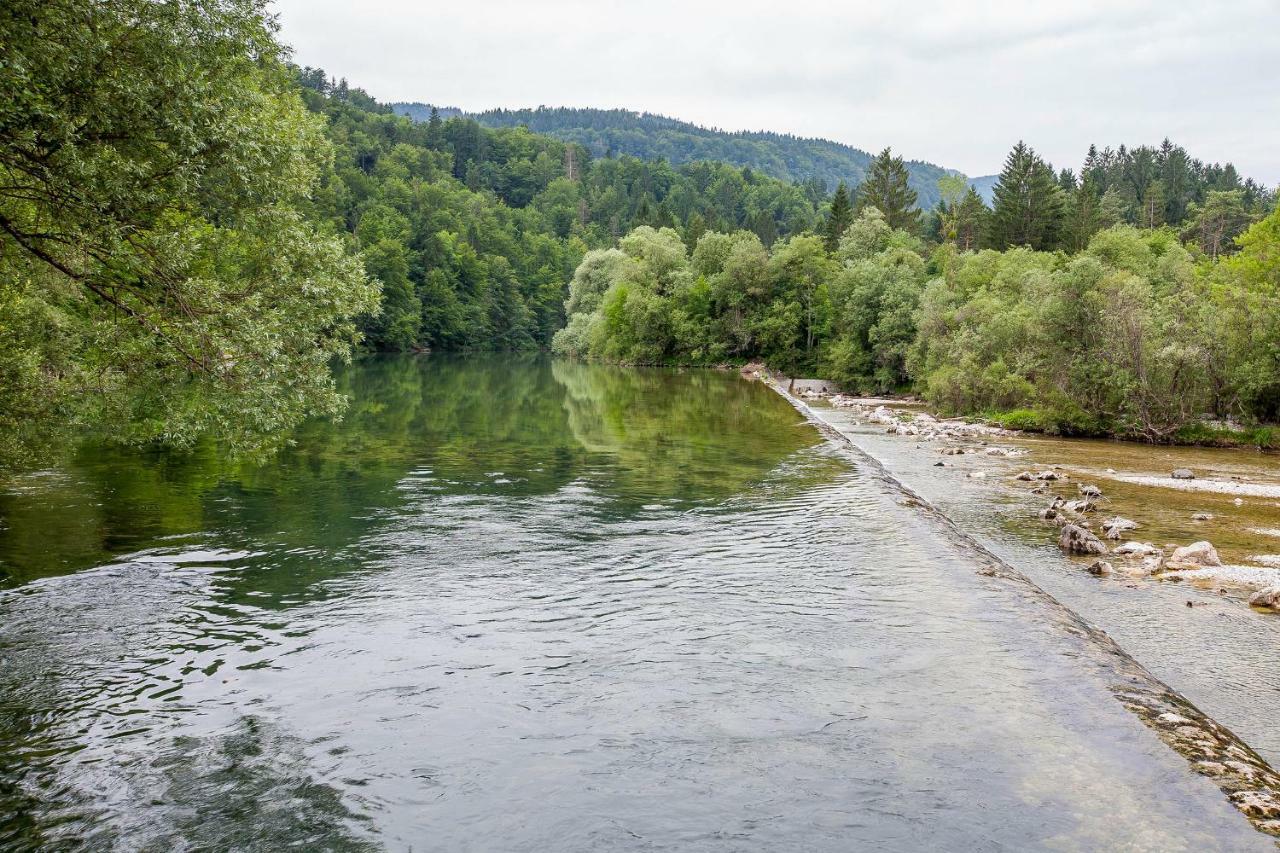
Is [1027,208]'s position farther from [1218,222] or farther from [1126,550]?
[1126,550]

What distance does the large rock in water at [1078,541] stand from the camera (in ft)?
70.2

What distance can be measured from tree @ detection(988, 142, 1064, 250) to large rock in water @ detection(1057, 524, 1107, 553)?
88860mm

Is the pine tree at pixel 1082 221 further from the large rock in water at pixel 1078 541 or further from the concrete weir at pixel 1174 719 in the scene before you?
the concrete weir at pixel 1174 719

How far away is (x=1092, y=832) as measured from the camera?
9469 millimetres

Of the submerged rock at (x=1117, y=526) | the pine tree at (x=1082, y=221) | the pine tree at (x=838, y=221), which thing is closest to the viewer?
the submerged rock at (x=1117, y=526)

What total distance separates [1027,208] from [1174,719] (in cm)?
10492

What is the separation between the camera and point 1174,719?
39.6ft

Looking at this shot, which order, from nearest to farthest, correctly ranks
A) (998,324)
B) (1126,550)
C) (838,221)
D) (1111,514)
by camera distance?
(1126,550) → (1111,514) → (998,324) → (838,221)

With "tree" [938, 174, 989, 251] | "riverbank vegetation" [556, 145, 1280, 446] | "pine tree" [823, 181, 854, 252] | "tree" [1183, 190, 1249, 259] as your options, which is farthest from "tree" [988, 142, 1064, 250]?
"tree" [1183, 190, 1249, 259]

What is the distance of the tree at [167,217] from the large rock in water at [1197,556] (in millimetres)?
19814

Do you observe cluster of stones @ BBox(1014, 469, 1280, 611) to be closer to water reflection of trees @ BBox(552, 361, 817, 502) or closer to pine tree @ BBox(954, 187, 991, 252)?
water reflection of trees @ BBox(552, 361, 817, 502)

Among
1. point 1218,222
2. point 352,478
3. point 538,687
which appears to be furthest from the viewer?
point 1218,222

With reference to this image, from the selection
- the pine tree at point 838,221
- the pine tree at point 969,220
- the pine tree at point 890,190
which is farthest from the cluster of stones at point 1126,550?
the pine tree at point 890,190

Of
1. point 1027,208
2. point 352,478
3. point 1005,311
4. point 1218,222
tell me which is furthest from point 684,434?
point 1218,222
